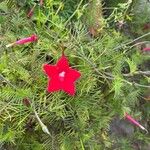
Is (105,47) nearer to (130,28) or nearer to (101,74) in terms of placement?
(101,74)

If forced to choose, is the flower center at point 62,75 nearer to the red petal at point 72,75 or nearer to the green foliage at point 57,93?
the red petal at point 72,75

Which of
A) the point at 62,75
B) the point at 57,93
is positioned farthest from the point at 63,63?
the point at 57,93

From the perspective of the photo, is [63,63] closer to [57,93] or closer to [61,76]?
[61,76]

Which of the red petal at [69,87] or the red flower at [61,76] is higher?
the red flower at [61,76]

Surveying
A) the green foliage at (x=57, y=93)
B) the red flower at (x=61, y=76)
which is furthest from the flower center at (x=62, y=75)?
the green foliage at (x=57, y=93)

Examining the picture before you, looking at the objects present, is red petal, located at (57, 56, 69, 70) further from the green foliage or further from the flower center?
the green foliage

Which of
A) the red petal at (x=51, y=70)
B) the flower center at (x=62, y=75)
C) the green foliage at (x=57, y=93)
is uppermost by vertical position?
the red petal at (x=51, y=70)

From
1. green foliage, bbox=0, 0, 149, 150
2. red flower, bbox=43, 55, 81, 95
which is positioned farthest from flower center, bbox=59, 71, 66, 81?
green foliage, bbox=0, 0, 149, 150
